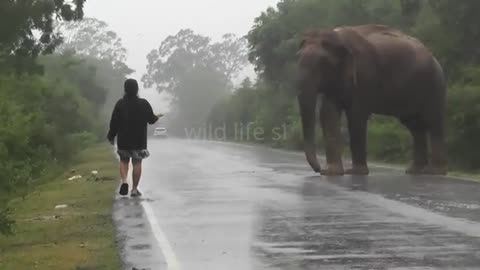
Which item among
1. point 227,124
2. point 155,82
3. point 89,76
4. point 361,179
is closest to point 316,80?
point 361,179

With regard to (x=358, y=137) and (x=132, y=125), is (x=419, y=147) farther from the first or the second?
(x=132, y=125)

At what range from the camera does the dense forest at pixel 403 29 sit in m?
27.4

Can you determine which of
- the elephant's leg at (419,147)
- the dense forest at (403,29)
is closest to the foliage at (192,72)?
the dense forest at (403,29)

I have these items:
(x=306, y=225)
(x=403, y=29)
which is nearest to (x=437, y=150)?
(x=306, y=225)

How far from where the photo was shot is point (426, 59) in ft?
63.7

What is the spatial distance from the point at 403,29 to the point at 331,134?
19146mm

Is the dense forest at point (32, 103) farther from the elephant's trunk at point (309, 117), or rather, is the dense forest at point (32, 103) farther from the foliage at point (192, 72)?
the foliage at point (192, 72)

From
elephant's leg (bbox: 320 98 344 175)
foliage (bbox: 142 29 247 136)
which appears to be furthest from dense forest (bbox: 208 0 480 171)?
foliage (bbox: 142 29 247 136)

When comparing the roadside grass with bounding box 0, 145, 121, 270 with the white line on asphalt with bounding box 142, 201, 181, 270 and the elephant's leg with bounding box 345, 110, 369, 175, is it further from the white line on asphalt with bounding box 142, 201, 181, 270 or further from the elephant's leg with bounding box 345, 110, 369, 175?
the elephant's leg with bounding box 345, 110, 369, 175

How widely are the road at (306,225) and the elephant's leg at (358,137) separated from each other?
166cm

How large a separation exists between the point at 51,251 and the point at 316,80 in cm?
951

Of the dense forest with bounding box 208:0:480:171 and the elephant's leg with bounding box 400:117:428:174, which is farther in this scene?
the dense forest with bounding box 208:0:480:171

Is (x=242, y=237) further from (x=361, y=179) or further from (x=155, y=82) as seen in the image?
(x=155, y=82)

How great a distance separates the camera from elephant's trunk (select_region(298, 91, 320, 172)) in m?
18.4
